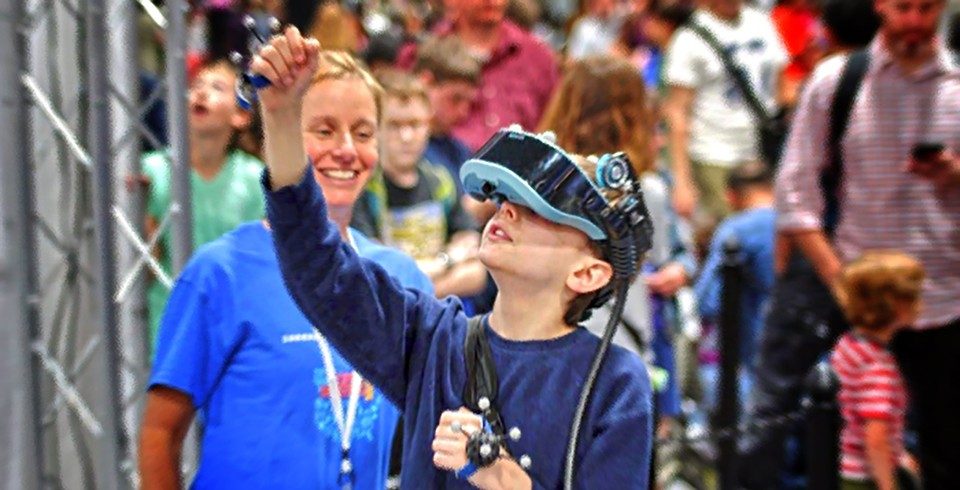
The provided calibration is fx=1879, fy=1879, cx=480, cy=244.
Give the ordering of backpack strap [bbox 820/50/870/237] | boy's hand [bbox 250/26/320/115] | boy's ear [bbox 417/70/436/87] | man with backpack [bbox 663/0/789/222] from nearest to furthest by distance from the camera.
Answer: boy's hand [bbox 250/26/320/115], backpack strap [bbox 820/50/870/237], boy's ear [bbox 417/70/436/87], man with backpack [bbox 663/0/789/222]

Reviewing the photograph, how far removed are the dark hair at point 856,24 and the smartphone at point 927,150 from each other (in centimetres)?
87

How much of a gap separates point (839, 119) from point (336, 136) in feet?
10.2

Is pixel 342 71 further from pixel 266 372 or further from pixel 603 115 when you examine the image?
pixel 603 115

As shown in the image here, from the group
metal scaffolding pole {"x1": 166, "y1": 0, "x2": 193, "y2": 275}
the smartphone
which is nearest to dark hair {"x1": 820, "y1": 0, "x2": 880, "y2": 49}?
the smartphone

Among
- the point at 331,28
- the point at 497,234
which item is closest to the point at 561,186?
the point at 497,234

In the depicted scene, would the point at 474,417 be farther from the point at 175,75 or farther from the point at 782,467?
the point at 782,467

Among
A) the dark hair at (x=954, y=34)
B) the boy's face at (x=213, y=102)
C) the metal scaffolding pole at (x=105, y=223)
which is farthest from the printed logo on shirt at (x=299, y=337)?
the dark hair at (x=954, y=34)

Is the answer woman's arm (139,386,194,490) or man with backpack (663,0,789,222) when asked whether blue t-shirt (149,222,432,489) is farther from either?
man with backpack (663,0,789,222)

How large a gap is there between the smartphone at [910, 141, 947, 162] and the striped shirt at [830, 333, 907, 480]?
618 mm

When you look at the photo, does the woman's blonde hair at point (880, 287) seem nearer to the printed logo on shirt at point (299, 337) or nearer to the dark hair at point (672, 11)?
the printed logo on shirt at point (299, 337)

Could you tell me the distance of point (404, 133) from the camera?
5.57 metres

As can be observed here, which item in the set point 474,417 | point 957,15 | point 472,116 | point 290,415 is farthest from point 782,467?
point 474,417

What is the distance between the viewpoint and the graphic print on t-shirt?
18.2ft

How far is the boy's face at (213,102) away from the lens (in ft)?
18.7
